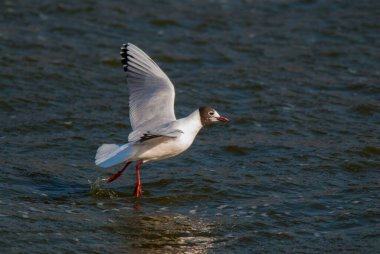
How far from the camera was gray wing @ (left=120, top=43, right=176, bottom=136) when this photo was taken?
977cm

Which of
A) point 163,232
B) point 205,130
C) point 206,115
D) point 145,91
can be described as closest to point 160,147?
point 206,115

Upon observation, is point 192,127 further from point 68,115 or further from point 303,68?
point 303,68

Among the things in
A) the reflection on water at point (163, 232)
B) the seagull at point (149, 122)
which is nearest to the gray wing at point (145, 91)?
the seagull at point (149, 122)

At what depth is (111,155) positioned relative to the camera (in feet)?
29.8

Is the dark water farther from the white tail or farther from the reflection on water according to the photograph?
the white tail

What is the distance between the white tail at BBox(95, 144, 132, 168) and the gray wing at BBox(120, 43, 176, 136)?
0.46m

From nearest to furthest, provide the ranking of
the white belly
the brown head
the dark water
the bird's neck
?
the dark water, the white belly, the bird's neck, the brown head

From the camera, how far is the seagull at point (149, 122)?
9203 mm

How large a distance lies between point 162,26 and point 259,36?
6.29ft

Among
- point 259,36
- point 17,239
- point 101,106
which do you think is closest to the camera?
point 17,239

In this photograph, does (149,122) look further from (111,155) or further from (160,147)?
(111,155)

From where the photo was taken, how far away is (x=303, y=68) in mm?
14734

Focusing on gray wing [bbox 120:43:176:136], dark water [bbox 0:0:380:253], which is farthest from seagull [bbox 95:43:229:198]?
dark water [bbox 0:0:380:253]

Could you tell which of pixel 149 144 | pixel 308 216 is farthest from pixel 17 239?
pixel 308 216
